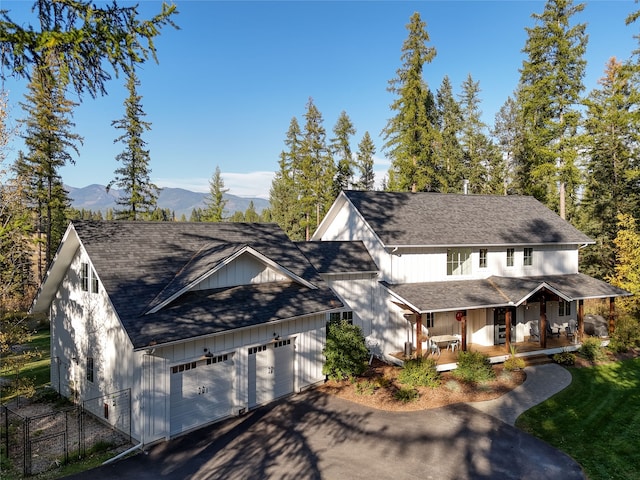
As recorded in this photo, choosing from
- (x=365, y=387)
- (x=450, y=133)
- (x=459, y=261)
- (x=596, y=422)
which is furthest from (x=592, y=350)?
(x=450, y=133)

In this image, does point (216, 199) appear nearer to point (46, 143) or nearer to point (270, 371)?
point (46, 143)

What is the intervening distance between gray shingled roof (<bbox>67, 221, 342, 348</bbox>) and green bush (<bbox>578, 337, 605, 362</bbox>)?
1305 cm

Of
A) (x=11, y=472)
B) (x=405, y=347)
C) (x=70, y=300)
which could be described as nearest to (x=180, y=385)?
(x=11, y=472)

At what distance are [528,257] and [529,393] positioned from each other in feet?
31.5

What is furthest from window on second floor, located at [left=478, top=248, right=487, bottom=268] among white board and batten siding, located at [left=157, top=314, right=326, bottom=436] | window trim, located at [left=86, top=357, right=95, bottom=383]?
window trim, located at [left=86, top=357, right=95, bottom=383]

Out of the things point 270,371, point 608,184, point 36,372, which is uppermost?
point 608,184

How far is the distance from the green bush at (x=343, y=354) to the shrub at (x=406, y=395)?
2.23 m

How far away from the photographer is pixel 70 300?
47.8ft

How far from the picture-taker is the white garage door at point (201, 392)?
1169 cm

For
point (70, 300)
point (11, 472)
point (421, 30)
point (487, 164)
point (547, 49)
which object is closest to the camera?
point (11, 472)

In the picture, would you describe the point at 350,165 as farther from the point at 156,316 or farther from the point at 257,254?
the point at 156,316

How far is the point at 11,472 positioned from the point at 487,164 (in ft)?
158

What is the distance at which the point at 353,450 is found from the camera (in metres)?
10.9

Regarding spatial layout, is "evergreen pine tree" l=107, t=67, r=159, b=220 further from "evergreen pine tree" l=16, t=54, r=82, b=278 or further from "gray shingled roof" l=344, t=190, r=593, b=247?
"gray shingled roof" l=344, t=190, r=593, b=247
